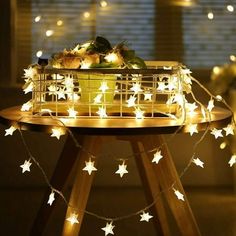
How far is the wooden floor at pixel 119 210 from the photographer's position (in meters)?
1.86

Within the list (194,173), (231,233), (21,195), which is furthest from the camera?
(194,173)

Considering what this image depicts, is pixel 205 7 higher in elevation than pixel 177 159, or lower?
higher

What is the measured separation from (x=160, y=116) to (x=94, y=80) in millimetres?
208

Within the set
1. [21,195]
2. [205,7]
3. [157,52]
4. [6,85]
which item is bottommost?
[21,195]

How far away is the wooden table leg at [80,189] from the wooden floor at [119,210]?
0.42 metres

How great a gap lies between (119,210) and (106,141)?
71 centimetres

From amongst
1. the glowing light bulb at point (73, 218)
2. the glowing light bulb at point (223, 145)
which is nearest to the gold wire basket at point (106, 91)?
the glowing light bulb at point (73, 218)

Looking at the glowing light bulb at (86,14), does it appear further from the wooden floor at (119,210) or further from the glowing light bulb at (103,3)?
the wooden floor at (119,210)

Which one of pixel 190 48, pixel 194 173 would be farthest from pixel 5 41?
pixel 194 173

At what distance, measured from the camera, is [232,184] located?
2451 millimetres

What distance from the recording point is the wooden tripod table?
3.96ft

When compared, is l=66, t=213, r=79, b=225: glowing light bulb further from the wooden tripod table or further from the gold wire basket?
the gold wire basket

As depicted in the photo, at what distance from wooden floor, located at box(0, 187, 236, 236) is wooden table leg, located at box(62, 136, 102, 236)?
42cm

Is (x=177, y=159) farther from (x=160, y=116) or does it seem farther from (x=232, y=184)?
(x=160, y=116)
